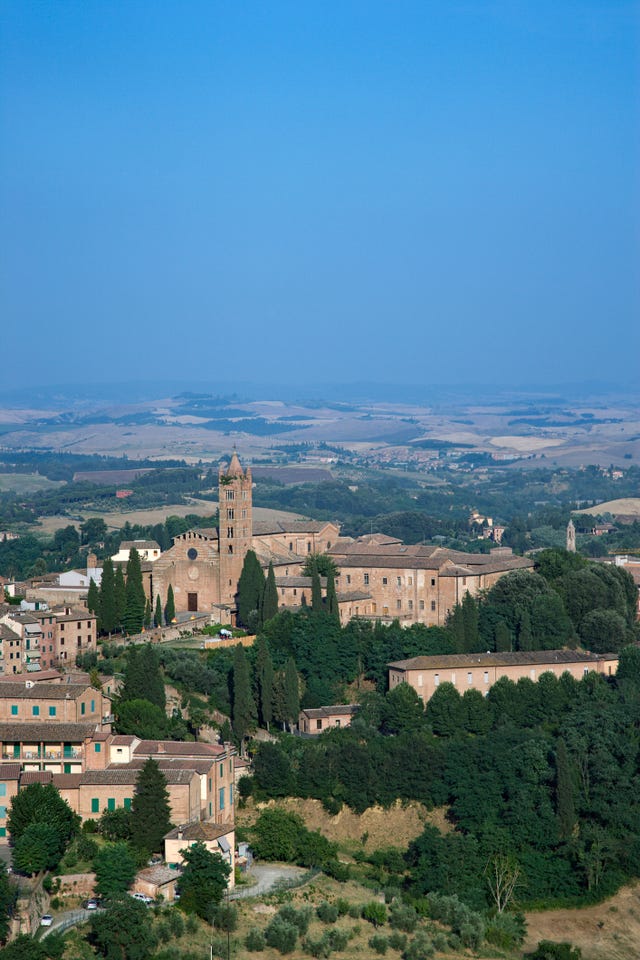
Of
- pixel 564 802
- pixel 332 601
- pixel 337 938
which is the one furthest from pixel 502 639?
pixel 337 938

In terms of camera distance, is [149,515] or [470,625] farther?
[149,515]

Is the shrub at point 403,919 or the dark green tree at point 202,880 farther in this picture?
the shrub at point 403,919

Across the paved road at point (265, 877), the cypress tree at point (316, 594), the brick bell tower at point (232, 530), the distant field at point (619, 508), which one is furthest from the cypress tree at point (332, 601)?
the distant field at point (619, 508)

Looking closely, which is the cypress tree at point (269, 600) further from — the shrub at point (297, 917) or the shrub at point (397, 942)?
the shrub at point (397, 942)

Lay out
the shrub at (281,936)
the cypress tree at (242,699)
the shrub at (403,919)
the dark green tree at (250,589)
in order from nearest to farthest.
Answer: the shrub at (281,936) → the shrub at (403,919) → the cypress tree at (242,699) → the dark green tree at (250,589)

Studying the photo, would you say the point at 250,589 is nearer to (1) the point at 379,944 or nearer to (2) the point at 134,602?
(2) the point at 134,602

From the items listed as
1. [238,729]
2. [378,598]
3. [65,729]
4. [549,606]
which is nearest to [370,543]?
[378,598]

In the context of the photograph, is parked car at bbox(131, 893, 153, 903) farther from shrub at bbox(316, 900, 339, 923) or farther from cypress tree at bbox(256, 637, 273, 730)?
cypress tree at bbox(256, 637, 273, 730)

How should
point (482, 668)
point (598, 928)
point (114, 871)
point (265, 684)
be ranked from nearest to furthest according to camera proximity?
1. point (114, 871)
2. point (598, 928)
3. point (265, 684)
4. point (482, 668)
